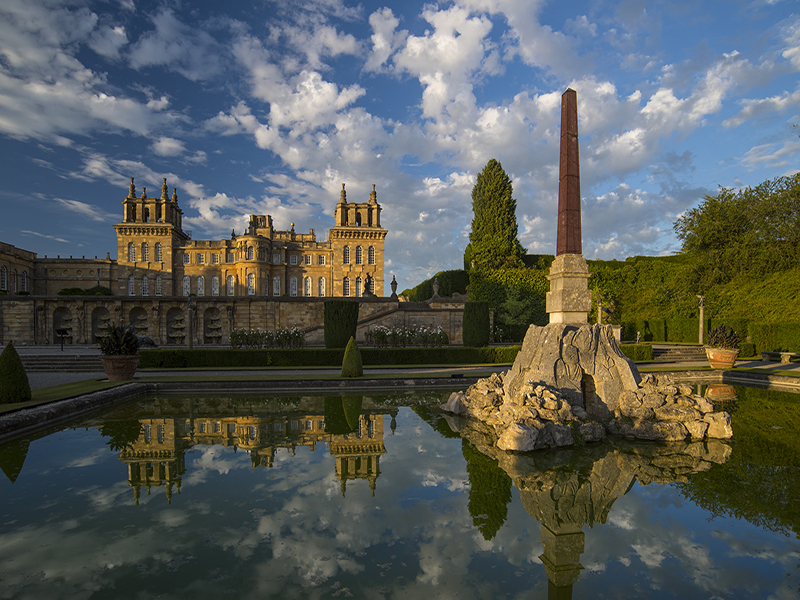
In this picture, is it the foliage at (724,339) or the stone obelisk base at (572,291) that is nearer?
the stone obelisk base at (572,291)

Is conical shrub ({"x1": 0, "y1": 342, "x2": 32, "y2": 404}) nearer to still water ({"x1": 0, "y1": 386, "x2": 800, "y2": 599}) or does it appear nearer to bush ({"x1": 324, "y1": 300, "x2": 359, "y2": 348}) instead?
still water ({"x1": 0, "y1": 386, "x2": 800, "y2": 599})

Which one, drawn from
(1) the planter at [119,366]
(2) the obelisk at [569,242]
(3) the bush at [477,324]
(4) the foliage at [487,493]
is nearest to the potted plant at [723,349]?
(3) the bush at [477,324]

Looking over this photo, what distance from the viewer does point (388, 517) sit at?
507 centimetres

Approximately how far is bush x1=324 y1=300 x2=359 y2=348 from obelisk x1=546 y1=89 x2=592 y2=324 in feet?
41.0

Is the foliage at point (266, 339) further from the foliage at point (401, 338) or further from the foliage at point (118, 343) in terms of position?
the foliage at point (118, 343)

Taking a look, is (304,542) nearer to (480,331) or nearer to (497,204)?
(480,331)

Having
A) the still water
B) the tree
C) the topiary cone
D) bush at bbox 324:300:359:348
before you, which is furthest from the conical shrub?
the tree

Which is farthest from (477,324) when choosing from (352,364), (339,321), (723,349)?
(723,349)

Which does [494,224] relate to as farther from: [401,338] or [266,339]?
[266,339]

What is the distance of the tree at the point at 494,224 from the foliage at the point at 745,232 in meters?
12.5

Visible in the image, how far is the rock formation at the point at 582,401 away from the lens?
8156 mm

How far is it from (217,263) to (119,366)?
1495 inches

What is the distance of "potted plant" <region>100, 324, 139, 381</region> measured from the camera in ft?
47.0

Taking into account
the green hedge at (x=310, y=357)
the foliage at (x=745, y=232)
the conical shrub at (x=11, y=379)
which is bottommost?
the green hedge at (x=310, y=357)
